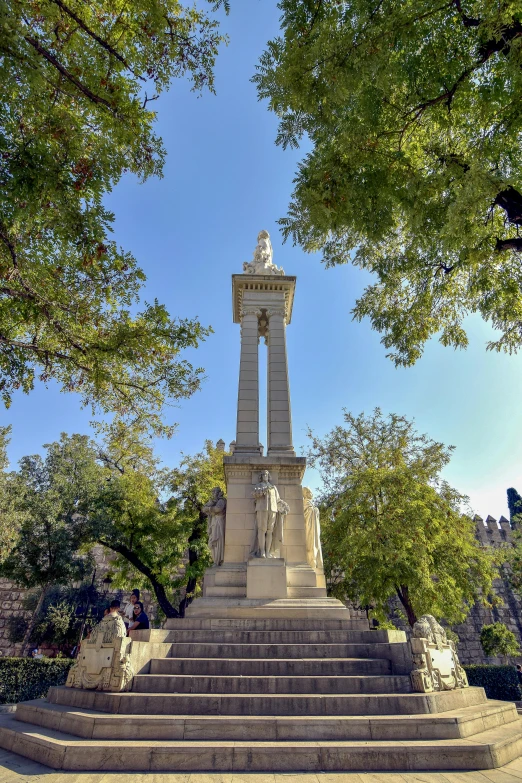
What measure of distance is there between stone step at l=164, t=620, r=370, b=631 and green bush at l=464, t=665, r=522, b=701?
467 inches

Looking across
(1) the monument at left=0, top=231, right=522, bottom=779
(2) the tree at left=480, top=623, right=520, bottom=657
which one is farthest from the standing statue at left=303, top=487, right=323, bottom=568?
(2) the tree at left=480, top=623, right=520, bottom=657

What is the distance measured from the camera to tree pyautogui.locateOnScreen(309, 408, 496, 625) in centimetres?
1652

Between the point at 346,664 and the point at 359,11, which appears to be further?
the point at 346,664

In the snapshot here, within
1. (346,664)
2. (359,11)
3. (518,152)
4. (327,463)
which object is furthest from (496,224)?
(327,463)

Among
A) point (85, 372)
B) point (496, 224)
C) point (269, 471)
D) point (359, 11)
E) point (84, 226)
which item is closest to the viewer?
point (359, 11)

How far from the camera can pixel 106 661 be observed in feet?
20.7

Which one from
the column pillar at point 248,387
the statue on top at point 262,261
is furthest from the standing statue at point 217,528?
the statue on top at point 262,261

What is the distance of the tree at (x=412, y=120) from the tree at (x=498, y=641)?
22819 millimetres

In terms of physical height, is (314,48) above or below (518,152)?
above

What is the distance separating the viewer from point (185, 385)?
9578mm

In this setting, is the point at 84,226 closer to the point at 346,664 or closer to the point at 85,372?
the point at 85,372

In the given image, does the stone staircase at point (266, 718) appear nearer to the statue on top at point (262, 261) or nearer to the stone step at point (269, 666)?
the stone step at point (269, 666)

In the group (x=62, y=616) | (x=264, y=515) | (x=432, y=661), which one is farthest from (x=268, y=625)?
(x=62, y=616)

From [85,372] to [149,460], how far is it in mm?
14882
